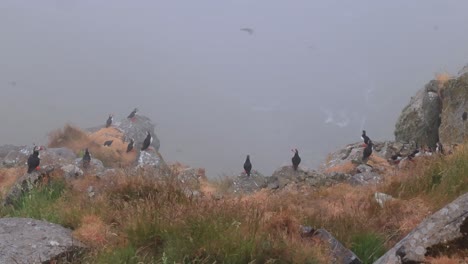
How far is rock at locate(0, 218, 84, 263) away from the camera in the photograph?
4.37 metres

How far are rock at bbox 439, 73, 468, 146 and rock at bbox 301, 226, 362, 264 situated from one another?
1261 centimetres

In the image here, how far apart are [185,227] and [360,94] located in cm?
16567

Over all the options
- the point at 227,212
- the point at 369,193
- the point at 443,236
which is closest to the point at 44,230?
the point at 227,212

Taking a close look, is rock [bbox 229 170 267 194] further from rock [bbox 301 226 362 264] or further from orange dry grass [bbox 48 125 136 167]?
rock [bbox 301 226 362 264]

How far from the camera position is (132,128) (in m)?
34.1

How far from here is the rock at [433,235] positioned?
389cm

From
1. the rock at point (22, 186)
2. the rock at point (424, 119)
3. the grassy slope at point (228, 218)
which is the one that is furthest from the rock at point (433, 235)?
the rock at point (424, 119)

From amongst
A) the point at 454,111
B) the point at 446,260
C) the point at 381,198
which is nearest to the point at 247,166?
the point at 454,111

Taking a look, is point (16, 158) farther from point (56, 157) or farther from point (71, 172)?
point (71, 172)

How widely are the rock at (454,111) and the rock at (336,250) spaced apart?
12.6 m

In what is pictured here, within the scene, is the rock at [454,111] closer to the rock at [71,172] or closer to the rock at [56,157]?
the rock at [71,172]

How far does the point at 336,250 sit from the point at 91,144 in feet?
82.3

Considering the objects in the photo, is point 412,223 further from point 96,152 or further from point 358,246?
point 96,152

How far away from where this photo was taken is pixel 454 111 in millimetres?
17031
